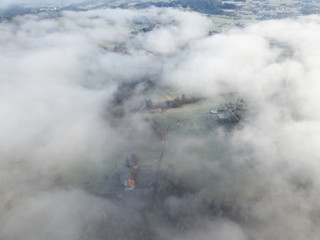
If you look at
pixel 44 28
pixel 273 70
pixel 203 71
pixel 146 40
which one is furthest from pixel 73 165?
pixel 44 28

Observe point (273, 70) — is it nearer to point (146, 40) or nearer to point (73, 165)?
point (146, 40)

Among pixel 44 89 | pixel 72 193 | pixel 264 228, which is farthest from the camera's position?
pixel 44 89

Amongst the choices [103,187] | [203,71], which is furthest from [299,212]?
[203,71]

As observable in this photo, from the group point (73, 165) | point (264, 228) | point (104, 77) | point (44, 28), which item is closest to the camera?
point (264, 228)

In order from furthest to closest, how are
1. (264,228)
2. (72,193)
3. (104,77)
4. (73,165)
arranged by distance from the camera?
(104,77), (73,165), (72,193), (264,228)

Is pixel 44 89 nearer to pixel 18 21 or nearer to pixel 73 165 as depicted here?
pixel 73 165

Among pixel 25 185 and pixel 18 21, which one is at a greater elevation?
pixel 18 21

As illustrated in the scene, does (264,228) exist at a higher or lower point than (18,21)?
lower

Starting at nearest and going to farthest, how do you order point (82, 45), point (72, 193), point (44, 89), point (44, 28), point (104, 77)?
point (72, 193)
point (44, 89)
point (104, 77)
point (82, 45)
point (44, 28)

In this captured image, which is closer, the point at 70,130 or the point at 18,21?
the point at 70,130
